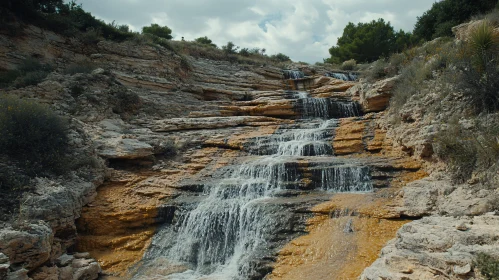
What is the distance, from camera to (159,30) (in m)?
29.6

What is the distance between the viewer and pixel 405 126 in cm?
948

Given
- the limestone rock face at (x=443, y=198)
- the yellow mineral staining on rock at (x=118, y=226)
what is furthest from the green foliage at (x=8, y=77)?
the limestone rock face at (x=443, y=198)

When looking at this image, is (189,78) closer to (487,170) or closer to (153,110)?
(153,110)

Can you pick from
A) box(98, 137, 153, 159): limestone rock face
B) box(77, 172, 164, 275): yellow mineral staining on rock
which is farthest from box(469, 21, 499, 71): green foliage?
box(98, 137, 153, 159): limestone rock face

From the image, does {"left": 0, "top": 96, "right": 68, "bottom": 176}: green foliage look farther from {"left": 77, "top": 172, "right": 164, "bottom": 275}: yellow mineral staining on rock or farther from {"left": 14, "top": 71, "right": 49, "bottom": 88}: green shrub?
{"left": 14, "top": 71, "right": 49, "bottom": 88}: green shrub

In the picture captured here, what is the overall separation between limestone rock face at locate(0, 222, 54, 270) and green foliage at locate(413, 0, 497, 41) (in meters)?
17.9

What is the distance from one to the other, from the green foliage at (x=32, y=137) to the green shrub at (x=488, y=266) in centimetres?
849

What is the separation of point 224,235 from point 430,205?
4428 mm

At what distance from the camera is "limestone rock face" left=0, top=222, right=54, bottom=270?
5.43 metres

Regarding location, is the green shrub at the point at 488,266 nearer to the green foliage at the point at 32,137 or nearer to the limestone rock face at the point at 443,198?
the limestone rock face at the point at 443,198

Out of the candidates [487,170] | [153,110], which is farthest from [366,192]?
[153,110]

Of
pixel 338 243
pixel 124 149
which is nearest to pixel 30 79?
pixel 124 149

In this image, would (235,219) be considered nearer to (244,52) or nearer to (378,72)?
(378,72)

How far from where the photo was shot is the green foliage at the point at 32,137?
7.66m
